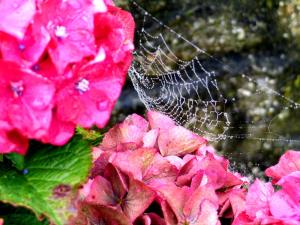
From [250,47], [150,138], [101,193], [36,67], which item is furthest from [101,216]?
[250,47]

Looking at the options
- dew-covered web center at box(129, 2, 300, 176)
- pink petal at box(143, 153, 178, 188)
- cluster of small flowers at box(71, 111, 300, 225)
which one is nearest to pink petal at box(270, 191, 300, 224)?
cluster of small flowers at box(71, 111, 300, 225)

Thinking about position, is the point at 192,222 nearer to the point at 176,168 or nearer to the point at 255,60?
the point at 176,168

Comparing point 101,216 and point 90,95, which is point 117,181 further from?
point 90,95

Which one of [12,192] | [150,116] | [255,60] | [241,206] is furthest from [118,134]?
[255,60]

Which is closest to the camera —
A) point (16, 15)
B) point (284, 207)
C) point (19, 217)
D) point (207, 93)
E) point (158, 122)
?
point (16, 15)

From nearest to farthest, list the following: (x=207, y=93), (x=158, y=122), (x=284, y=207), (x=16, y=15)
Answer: (x=16, y=15) < (x=284, y=207) < (x=158, y=122) < (x=207, y=93)

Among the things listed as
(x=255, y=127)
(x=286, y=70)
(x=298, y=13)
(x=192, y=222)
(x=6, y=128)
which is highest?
(x=6, y=128)
